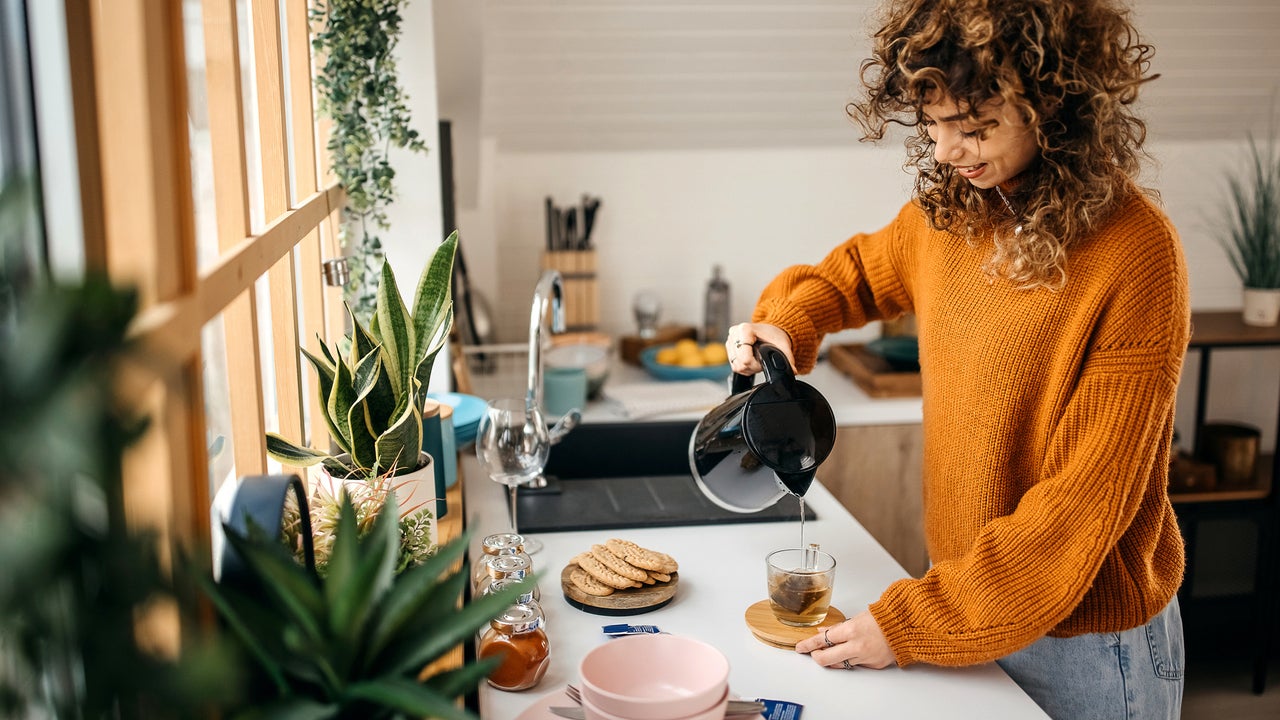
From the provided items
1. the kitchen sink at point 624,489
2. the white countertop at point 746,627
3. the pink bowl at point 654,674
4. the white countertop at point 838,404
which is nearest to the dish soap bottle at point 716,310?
the white countertop at point 838,404

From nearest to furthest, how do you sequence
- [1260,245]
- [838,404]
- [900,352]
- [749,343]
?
[749,343] < [838,404] < [900,352] < [1260,245]

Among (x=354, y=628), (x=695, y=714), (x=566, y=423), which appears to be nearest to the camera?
(x=354, y=628)

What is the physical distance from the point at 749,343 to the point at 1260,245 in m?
2.55

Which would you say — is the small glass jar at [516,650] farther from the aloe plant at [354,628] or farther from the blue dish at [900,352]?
→ the blue dish at [900,352]

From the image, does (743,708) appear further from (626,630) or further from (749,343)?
(749,343)

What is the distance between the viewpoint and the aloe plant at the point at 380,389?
1.52 m

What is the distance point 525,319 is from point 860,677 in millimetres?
2363

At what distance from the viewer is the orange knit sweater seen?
1.29 m

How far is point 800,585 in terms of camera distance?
1.44m

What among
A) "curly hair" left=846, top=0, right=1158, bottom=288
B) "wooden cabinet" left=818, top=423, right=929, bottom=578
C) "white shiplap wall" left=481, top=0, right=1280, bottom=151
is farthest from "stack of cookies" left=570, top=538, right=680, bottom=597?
"white shiplap wall" left=481, top=0, right=1280, bottom=151

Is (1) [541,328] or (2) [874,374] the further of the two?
(2) [874,374]

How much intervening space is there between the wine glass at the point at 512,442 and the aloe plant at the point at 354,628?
993mm

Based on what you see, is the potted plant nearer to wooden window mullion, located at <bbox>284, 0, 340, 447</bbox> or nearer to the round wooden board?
the round wooden board

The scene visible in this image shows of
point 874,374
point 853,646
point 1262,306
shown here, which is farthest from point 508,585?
point 1262,306
